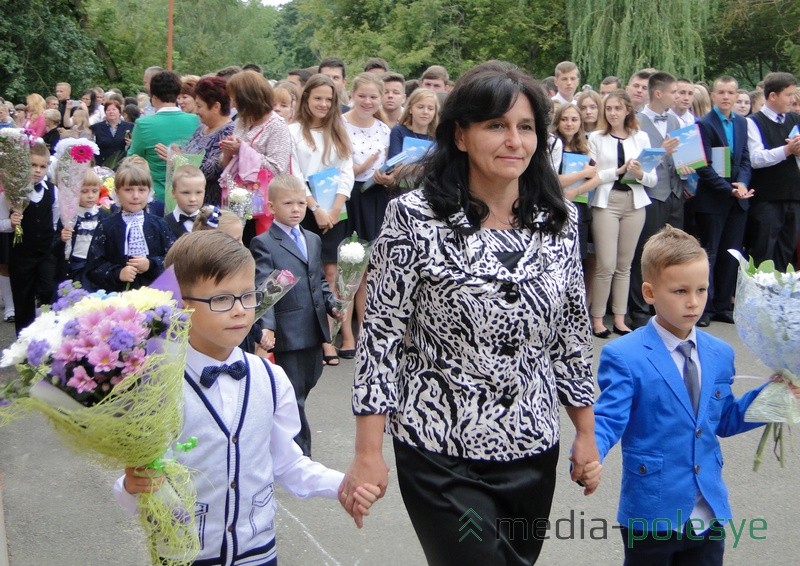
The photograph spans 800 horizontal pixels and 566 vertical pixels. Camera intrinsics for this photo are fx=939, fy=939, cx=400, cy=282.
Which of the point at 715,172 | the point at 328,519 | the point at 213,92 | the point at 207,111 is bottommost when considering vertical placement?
the point at 328,519

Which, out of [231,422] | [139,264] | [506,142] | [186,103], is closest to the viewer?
[506,142]

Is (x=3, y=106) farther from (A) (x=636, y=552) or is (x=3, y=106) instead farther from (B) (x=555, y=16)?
(B) (x=555, y=16)

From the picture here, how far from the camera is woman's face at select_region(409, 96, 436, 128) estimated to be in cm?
843

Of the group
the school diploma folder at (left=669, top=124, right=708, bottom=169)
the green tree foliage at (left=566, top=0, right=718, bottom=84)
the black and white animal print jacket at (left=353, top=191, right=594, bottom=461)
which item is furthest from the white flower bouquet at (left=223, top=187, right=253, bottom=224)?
the green tree foliage at (left=566, top=0, right=718, bottom=84)

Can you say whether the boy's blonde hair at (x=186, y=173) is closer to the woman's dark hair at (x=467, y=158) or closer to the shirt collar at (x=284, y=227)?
the shirt collar at (x=284, y=227)

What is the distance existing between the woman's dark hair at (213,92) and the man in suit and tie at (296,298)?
2248 millimetres

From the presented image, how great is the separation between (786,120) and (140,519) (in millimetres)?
8945

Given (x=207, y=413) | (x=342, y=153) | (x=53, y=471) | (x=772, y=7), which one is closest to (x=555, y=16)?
(x=772, y=7)

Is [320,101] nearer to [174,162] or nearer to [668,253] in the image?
[174,162]

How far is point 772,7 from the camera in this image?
32.1 metres

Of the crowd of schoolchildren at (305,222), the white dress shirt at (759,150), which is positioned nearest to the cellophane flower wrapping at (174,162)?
the crowd of schoolchildren at (305,222)

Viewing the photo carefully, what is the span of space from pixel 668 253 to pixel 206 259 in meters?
1.72

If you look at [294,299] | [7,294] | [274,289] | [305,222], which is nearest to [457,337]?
[274,289]

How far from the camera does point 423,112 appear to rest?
8.42 meters
